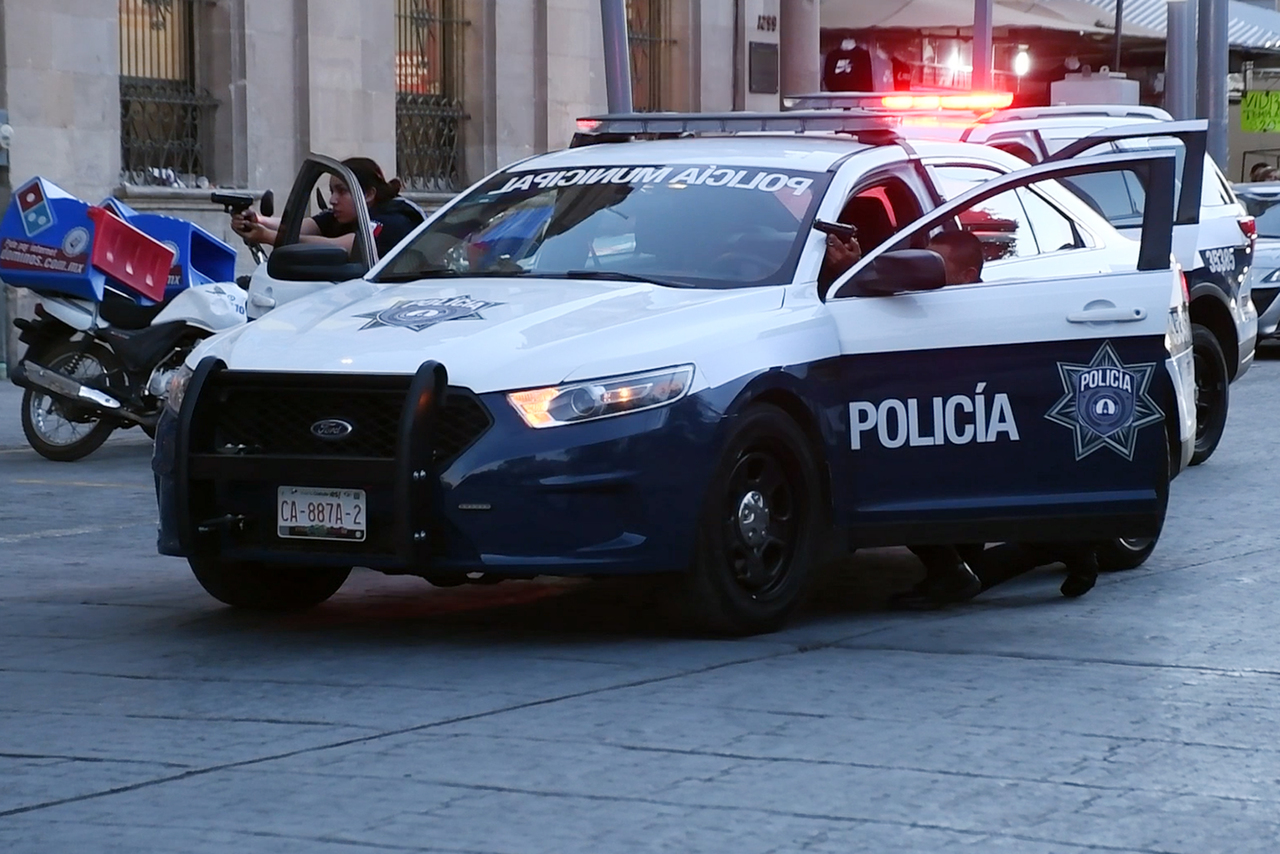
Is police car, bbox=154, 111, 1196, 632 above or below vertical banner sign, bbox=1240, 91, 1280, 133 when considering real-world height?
below

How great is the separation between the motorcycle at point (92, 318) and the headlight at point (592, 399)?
6822 millimetres

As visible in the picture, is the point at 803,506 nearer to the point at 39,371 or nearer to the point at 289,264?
the point at 289,264

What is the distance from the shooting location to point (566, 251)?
27.3ft

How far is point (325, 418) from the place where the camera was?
24.0 ft

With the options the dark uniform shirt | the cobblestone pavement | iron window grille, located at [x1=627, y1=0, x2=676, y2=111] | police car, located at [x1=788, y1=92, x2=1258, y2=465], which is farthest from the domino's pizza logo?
iron window grille, located at [x1=627, y1=0, x2=676, y2=111]

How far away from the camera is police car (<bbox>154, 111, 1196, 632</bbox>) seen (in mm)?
7188

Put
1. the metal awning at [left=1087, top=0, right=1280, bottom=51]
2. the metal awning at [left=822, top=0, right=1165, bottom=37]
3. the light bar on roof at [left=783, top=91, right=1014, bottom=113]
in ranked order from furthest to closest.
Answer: the metal awning at [left=1087, top=0, right=1280, bottom=51] < the metal awning at [left=822, top=0, right=1165, bottom=37] < the light bar on roof at [left=783, top=91, right=1014, bottom=113]

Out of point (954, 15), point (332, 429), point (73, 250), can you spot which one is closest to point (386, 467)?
point (332, 429)

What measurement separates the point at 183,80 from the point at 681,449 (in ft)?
49.9

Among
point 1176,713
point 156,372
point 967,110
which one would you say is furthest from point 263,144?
point 1176,713

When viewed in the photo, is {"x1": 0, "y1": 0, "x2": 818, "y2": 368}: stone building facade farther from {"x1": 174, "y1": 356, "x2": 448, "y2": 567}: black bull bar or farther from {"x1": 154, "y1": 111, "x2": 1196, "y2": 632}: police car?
{"x1": 174, "y1": 356, "x2": 448, "y2": 567}: black bull bar

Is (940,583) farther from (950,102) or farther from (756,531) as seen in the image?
(950,102)

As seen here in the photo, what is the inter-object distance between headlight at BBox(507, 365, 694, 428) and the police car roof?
4.88 ft

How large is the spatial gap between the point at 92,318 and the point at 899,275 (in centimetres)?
726
